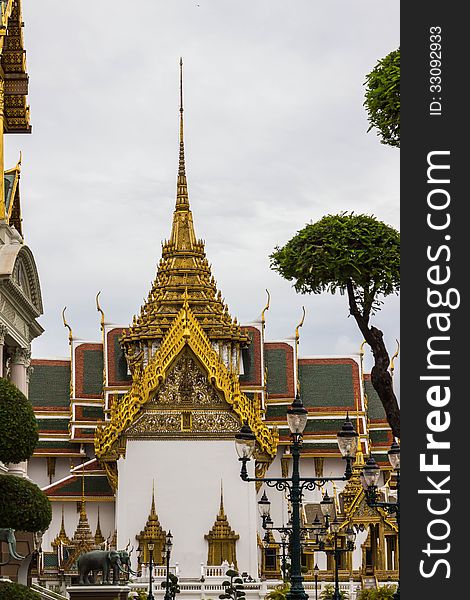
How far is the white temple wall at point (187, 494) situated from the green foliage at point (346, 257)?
26.0 m

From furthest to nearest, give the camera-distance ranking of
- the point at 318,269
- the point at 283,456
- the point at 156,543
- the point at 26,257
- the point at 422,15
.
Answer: the point at 283,456
the point at 156,543
the point at 26,257
the point at 318,269
the point at 422,15

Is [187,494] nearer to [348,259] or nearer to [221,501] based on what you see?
[221,501]

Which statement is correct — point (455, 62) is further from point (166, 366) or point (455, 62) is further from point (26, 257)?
point (166, 366)

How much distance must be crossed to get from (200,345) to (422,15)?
33373 millimetres

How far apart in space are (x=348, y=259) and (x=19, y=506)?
19.7 ft

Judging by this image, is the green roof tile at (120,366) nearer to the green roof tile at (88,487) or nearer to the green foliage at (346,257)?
the green roof tile at (88,487)

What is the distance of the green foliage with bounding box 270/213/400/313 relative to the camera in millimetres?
17141

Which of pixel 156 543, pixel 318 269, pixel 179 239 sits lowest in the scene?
pixel 156 543

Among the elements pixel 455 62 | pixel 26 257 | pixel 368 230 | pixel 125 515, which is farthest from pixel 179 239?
pixel 455 62

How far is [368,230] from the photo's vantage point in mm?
17562

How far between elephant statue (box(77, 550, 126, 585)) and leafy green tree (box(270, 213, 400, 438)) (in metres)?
10.4

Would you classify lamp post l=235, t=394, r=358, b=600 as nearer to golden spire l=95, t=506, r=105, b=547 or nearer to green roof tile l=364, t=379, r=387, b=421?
golden spire l=95, t=506, r=105, b=547

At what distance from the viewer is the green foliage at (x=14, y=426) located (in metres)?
18.9

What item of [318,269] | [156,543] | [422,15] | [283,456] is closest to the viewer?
[422,15]
